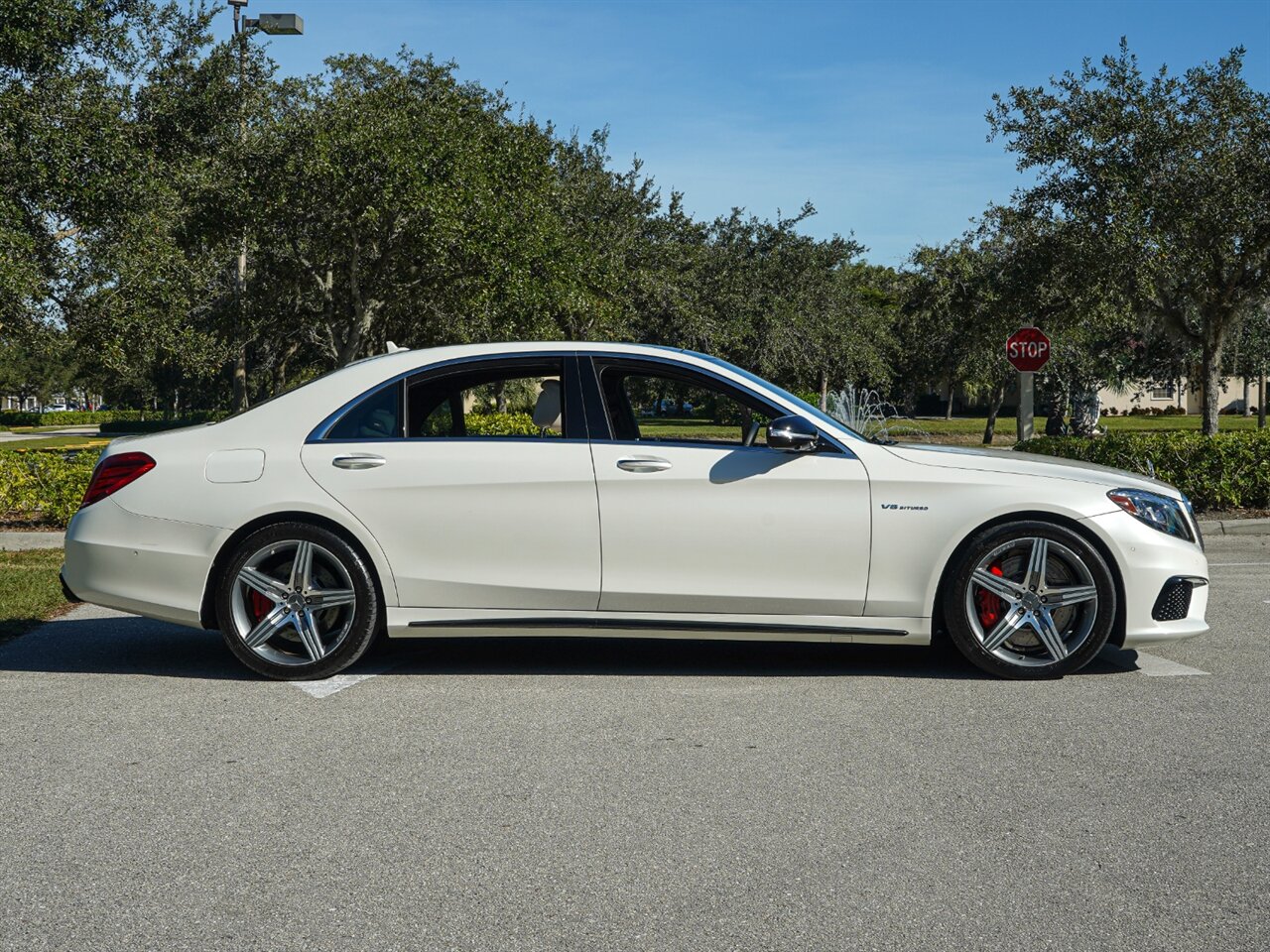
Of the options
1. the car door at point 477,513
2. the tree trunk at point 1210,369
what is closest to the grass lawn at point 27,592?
the car door at point 477,513

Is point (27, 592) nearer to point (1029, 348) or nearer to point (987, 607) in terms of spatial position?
point (987, 607)

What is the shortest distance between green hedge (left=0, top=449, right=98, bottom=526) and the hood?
1093 cm

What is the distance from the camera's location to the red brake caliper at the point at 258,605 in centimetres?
654

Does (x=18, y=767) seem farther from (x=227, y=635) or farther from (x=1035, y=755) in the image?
(x=1035, y=755)

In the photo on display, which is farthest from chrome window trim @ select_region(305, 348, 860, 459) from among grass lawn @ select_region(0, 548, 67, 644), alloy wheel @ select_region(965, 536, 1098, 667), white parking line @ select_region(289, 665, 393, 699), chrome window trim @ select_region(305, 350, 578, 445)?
grass lawn @ select_region(0, 548, 67, 644)

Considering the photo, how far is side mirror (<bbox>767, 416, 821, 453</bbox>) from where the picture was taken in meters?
6.26

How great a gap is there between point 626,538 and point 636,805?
2013mm

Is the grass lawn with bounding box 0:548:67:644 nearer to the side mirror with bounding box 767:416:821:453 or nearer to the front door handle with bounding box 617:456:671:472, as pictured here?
the front door handle with bounding box 617:456:671:472

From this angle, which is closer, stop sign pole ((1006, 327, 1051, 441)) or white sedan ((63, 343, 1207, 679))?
white sedan ((63, 343, 1207, 679))

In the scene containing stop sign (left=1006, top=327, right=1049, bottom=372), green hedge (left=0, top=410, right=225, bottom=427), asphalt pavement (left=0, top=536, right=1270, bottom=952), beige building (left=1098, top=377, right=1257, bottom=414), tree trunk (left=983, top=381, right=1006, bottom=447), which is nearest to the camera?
asphalt pavement (left=0, top=536, right=1270, bottom=952)

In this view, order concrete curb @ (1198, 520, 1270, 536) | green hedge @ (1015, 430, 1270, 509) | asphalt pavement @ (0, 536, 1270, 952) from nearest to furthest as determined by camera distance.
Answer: asphalt pavement @ (0, 536, 1270, 952) < concrete curb @ (1198, 520, 1270, 536) < green hedge @ (1015, 430, 1270, 509)

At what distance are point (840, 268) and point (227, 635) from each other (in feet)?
150

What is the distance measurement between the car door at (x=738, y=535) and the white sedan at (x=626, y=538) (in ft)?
0.03

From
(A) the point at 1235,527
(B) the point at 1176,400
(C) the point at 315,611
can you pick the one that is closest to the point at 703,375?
(C) the point at 315,611
